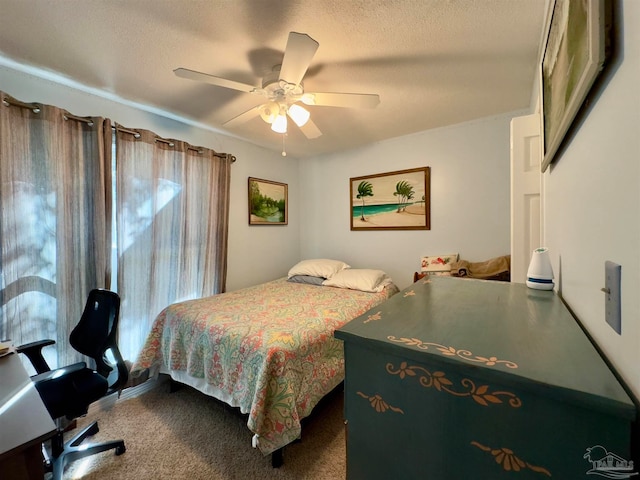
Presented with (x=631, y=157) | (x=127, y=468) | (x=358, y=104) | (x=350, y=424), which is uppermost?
(x=358, y=104)

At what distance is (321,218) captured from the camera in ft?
12.5

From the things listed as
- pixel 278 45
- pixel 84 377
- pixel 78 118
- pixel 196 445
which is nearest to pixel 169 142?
pixel 78 118

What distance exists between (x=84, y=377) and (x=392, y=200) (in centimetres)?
308

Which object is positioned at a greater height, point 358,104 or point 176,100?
point 176,100

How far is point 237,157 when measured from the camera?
10.1ft

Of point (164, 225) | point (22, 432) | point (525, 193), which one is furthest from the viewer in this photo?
point (164, 225)

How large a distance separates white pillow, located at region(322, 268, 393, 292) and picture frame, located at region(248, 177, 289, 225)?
115cm

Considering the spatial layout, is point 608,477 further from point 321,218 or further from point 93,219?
point 321,218

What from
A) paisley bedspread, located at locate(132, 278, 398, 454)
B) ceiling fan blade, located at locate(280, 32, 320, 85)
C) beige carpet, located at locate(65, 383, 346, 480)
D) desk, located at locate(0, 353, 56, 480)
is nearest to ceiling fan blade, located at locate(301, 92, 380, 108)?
ceiling fan blade, located at locate(280, 32, 320, 85)

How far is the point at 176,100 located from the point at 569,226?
8.78 ft

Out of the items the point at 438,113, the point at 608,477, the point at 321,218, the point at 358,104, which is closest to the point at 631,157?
the point at 608,477

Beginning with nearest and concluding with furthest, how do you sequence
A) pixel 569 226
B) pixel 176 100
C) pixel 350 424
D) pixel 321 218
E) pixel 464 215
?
1. pixel 350 424
2. pixel 569 226
3. pixel 176 100
4. pixel 464 215
5. pixel 321 218

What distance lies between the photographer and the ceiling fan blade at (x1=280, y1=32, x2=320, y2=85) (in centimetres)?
119

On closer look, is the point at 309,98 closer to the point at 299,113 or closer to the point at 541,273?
the point at 299,113
